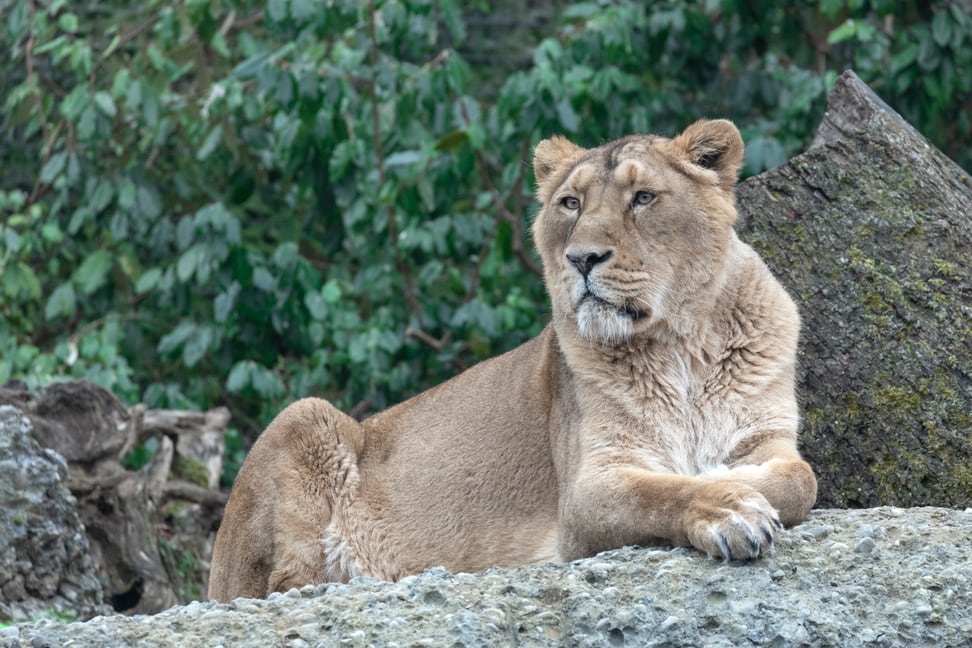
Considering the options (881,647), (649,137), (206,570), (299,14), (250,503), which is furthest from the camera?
(299,14)

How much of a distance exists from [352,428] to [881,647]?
8.14ft

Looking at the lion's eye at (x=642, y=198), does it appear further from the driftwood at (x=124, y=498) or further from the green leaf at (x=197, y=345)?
the green leaf at (x=197, y=345)

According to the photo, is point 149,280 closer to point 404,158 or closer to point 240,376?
point 240,376

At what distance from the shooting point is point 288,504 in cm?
516

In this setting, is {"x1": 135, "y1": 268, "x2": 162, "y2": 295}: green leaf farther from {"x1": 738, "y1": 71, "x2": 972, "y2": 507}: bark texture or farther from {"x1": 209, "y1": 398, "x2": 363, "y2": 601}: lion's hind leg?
{"x1": 738, "y1": 71, "x2": 972, "y2": 507}: bark texture

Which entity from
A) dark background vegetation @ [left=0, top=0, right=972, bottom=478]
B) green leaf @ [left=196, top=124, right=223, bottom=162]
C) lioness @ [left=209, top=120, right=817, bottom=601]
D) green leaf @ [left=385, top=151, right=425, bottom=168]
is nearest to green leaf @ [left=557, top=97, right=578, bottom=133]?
dark background vegetation @ [left=0, top=0, right=972, bottom=478]

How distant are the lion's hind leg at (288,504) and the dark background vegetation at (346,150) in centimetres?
259

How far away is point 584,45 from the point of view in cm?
820

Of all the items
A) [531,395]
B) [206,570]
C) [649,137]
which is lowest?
[206,570]

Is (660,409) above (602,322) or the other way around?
the other way around

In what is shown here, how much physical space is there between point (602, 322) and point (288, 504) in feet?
4.82

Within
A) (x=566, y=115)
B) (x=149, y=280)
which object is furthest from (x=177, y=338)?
(x=566, y=115)

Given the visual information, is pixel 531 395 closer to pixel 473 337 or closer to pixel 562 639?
pixel 562 639

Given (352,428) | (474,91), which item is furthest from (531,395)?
(474,91)
